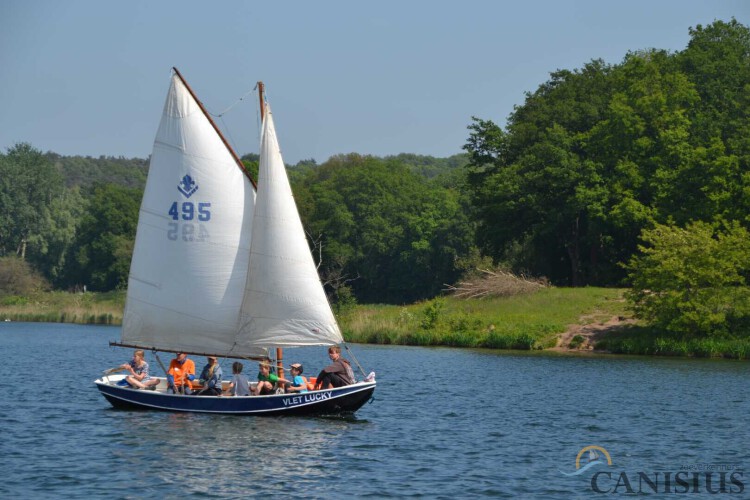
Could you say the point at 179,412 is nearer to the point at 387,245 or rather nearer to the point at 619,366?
the point at 619,366

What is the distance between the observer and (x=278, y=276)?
118 ft

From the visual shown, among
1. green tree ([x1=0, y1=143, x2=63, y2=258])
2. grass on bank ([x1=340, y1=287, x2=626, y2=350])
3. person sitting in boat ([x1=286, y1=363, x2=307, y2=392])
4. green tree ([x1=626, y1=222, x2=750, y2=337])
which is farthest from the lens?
green tree ([x1=0, y1=143, x2=63, y2=258])

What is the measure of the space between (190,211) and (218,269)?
7.10 feet

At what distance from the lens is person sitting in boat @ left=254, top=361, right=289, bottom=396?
1406 inches

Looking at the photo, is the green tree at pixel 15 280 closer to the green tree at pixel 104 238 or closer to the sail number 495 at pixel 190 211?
the green tree at pixel 104 238

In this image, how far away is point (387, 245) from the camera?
442ft

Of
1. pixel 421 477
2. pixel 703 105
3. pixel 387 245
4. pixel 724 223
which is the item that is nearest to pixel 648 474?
pixel 421 477

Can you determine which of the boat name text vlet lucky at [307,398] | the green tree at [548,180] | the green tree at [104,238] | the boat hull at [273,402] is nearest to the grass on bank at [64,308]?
the green tree at [104,238]

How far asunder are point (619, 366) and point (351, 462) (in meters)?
31.0

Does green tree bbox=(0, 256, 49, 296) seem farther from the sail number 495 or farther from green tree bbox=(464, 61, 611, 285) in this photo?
the sail number 495

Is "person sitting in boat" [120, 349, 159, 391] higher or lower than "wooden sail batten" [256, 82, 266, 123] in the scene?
lower

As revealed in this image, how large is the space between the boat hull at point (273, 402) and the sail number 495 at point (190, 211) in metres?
5.92

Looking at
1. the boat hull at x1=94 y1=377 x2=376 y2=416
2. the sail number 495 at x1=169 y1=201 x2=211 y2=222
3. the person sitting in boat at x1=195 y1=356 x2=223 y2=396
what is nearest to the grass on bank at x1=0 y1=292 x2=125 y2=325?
the boat hull at x1=94 y1=377 x2=376 y2=416

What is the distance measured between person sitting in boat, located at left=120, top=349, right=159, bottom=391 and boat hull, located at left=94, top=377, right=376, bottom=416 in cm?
41
